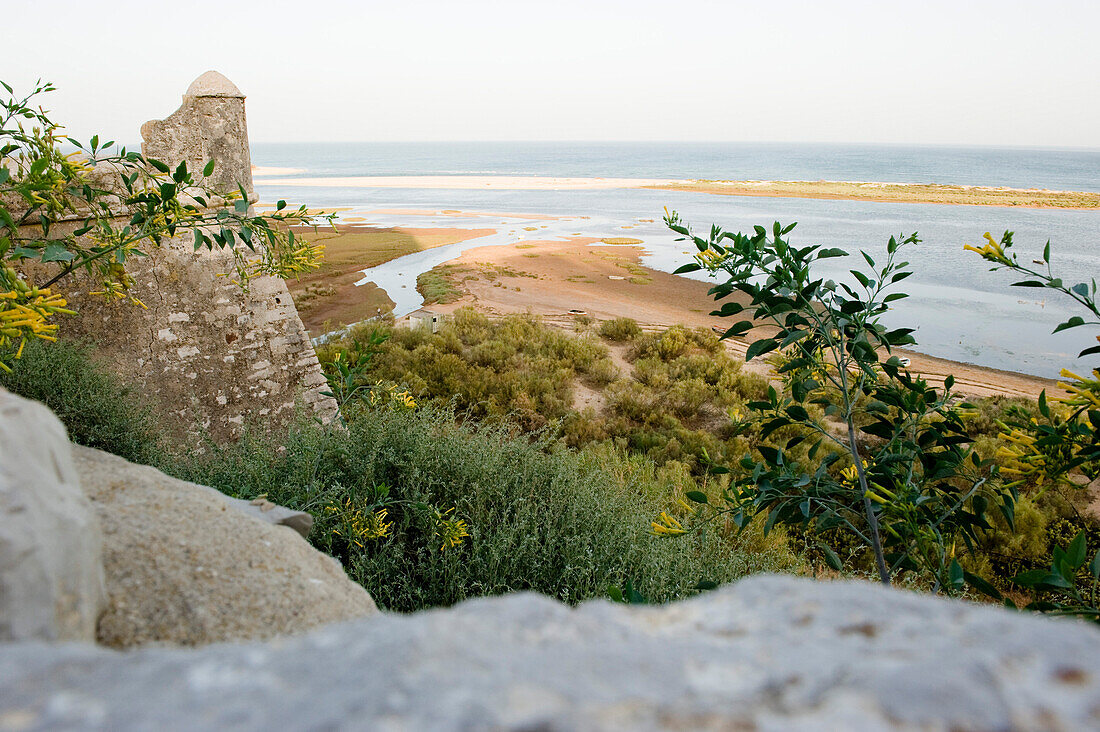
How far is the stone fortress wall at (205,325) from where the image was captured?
219 inches

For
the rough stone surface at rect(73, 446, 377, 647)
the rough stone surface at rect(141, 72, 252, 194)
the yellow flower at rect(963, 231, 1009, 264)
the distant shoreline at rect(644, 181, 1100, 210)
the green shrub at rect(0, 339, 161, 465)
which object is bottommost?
the green shrub at rect(0, 339, 161, 465)

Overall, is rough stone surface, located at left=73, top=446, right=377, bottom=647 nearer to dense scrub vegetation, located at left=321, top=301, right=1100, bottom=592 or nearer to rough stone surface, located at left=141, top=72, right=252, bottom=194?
rough stone surface, located at left=141, top=72, right=252, bottom=194

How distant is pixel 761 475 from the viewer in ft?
7.66

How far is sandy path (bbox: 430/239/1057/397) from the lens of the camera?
1327 centimetres

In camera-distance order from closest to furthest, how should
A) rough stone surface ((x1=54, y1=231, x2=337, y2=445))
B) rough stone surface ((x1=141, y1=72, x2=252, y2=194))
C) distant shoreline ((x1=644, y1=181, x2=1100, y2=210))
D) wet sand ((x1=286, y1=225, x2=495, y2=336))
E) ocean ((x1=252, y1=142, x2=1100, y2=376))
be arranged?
rough stone surface ((x1=54, y1=231, x2=337, y2=445)), rough stone surface ((x1=141, y1=72, x2=252, y2=194)), ocean ((x1=252, y1=142, x2=1100, y2=376)), wet sand ((x1=286, y1=225, x2=495, y2=336)), distant shoreline ((x1=644, y1=181, x2=1100, y2=210))

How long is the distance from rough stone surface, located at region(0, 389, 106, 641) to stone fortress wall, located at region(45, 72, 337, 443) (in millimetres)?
4885

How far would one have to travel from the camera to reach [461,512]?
3.70 metres

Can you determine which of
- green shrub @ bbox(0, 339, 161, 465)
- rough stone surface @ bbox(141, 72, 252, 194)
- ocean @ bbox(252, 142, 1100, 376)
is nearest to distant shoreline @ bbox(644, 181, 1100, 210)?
ocean @ bbox(252, 142, 1100, 376)

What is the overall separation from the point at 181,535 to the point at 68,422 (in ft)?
10.4

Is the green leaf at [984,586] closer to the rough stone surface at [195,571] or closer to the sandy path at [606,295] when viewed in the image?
the rough stone surface at [195,571]

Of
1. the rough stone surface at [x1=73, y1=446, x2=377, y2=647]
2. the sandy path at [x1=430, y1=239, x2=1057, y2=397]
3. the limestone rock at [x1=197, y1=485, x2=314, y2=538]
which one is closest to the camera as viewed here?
the rough stone surface at [x1=73, y1=446, x2=377, y2=647]

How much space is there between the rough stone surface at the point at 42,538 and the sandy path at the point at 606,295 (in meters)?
12.9

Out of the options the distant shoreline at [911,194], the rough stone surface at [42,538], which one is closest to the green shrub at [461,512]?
the rough stone surface at [42,538]

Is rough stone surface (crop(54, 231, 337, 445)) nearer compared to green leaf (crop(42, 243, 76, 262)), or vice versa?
green leaf (crop(42, 243, 76, 262))
